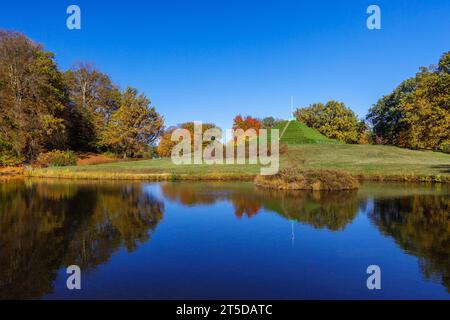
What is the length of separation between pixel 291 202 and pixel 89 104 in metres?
60.2

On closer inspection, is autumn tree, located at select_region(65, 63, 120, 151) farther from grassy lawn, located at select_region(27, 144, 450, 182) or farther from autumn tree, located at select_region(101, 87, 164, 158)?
grassy lawn, located at select_region(27, 144, 450, 182)

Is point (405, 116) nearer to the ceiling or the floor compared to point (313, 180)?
nearer to the ceiling

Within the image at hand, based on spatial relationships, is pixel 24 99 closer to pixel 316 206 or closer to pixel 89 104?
pixel 89 104

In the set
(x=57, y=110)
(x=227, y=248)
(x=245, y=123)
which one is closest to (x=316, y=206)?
(x=227, y=248)

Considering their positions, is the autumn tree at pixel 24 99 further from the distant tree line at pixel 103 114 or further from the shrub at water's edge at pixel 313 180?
the shrub at water's edge at pixel 313 180

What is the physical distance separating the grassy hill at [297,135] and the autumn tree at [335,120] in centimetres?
1351

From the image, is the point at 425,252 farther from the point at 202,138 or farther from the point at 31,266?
the point at 202,138

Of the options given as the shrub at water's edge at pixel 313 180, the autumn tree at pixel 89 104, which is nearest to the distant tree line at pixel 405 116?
the shrub at water's edge at pixel 313 180

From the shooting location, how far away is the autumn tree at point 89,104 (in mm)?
64594

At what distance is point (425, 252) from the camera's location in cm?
1060

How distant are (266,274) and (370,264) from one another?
2987mm

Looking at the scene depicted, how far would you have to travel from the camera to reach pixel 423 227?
46.0ft

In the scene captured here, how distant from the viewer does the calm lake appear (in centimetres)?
788

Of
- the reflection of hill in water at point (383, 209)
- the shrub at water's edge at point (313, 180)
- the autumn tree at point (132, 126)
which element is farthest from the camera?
the autumn tree at point (132, 126)
